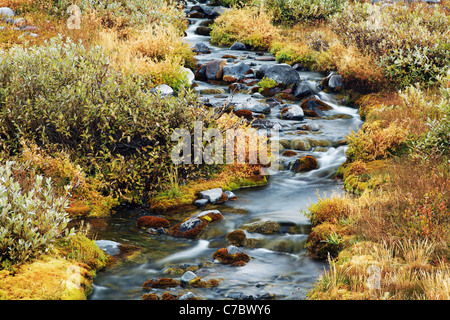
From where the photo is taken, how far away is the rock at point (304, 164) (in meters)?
11.4

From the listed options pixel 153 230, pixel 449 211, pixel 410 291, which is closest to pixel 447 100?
pixel 449 211

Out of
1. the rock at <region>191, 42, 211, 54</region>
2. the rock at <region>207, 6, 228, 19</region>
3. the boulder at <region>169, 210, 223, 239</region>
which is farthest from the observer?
the rock at <region>207, 6, 228, 19</region>

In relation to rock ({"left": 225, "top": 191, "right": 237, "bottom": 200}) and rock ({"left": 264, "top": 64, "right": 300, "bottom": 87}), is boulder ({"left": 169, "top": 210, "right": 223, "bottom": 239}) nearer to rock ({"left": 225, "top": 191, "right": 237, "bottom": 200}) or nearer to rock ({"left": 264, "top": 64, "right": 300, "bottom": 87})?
rock ({"left": 225, "top": 191, "right": 237, "bottom": 200})

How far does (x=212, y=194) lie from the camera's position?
31.9ft

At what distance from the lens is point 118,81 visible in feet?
35.3

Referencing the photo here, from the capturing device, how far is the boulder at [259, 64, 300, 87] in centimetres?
1712

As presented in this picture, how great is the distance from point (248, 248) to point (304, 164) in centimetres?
→ 437

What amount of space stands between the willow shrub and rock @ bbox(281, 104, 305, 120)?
499 cm

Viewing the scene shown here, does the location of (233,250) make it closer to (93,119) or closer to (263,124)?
(93,119)

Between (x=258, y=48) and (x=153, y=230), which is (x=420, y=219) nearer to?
(x=153, y=230)

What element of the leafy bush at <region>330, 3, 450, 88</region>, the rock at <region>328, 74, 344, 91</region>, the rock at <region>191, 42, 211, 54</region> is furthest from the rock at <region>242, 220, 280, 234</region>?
the rock at <region>191, 42, 211, 54</region>

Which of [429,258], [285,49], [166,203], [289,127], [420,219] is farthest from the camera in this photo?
[285,49]

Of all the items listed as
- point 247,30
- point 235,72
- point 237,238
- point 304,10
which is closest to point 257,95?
point 235,72
